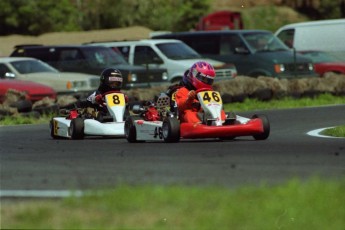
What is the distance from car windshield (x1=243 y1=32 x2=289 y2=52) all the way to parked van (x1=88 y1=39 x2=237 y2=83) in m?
0.89

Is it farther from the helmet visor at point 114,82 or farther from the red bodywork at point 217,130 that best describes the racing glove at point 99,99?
the red bodywork at point 217,130

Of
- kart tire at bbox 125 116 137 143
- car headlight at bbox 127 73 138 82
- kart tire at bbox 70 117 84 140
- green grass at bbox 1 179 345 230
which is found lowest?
car headlight at bbox 127 73 138 82

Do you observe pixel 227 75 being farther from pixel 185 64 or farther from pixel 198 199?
pixel 198 199

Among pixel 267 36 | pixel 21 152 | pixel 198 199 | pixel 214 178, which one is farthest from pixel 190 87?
pixel 267 36

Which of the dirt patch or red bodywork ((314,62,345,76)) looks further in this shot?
the dirt patch

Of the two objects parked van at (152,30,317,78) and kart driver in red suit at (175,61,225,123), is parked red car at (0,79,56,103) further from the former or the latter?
kart driver in red suit at (175,61,225,123)

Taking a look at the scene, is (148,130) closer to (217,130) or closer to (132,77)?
(217,130)

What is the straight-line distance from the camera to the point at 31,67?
1054 inches

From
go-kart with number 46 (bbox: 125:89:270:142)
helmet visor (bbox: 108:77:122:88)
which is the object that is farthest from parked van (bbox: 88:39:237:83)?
go-kart with number 46 (bbox: 125:89:270:142)

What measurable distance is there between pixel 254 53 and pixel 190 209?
72.2 ft

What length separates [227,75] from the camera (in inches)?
1139

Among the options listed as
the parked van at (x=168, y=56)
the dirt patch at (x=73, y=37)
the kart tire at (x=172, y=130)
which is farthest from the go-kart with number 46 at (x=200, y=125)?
the dirt patch at (x=73, y=37)

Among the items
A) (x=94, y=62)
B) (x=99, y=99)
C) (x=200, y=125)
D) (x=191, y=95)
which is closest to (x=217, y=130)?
(x=200, y=125)

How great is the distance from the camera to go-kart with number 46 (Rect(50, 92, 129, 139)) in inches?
636
